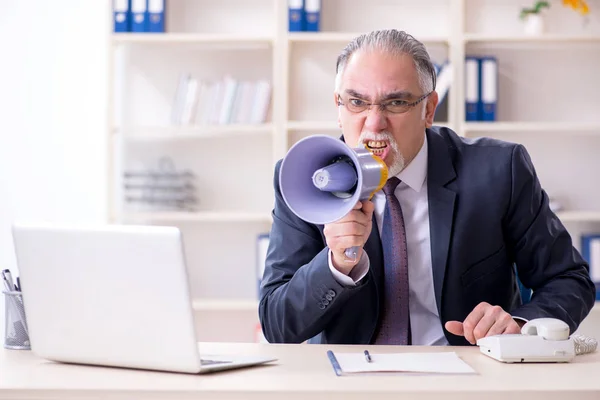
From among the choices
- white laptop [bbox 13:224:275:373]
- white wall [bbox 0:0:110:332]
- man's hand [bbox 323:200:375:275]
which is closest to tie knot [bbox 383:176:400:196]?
man's hand [bbox 323:200:375:275]

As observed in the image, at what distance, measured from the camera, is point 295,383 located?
1.21 m

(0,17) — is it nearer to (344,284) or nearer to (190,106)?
(190,106)

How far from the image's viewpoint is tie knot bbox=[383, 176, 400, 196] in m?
1.93

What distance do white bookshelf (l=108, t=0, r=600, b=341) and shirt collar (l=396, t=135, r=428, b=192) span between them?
84.6 inches

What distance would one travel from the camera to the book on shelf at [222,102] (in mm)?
4047

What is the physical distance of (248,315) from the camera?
425cm

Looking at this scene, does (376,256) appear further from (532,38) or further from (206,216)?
(532,38)

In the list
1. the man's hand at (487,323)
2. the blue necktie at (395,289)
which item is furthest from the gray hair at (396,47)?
the man's hand at (487,323)

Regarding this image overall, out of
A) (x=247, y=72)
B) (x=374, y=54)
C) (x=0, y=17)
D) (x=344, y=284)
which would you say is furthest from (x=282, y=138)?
(x=344, y=284)

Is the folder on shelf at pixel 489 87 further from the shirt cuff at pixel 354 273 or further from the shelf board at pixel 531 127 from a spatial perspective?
the shirt cuff at pixel 354 273

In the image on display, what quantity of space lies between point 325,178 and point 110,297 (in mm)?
431

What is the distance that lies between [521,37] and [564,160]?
28.2 inches

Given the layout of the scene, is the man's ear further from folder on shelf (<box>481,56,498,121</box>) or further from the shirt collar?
folder on shelf (<box>481,56,498,121</box>)

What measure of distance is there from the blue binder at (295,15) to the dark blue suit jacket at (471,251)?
2.13m
